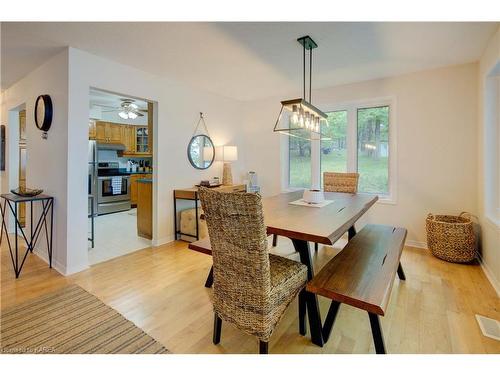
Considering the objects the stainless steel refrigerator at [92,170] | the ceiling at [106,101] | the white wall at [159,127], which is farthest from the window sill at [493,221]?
the stainless steel refrigerator at [92,170]

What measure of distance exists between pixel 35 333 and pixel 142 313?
0.65 metres

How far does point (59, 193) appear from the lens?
8.93ft

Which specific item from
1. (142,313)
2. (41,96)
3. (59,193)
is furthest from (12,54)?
(142,313)

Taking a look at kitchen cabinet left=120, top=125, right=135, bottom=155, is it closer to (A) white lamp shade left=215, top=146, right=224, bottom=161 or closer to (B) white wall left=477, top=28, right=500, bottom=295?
(A) white lamp shade left=215, top=146, right=224, bottom=161

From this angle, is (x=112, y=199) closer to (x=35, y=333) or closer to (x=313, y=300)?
(x=35, y=333)

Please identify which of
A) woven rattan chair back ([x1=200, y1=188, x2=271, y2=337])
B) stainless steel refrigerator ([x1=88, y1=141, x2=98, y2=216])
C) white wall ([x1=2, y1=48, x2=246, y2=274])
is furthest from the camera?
stainless steel refrigerator ([x1=88, y1=141, x2=98, y2=216])

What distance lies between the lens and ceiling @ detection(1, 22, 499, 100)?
2207mm

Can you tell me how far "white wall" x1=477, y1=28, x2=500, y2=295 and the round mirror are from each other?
138 inches

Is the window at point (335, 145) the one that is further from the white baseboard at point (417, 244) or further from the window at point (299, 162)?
the white baseboard at point (417, 244)

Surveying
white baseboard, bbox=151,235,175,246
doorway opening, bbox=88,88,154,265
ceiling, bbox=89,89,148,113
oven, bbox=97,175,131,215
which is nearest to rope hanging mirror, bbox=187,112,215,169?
doorway opening, bbox=88,88,154,265

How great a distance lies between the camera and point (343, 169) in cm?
405

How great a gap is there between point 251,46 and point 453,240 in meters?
3.00

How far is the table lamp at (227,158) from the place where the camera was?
14.2 ft

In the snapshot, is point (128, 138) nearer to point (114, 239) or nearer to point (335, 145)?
point (114, 239)
